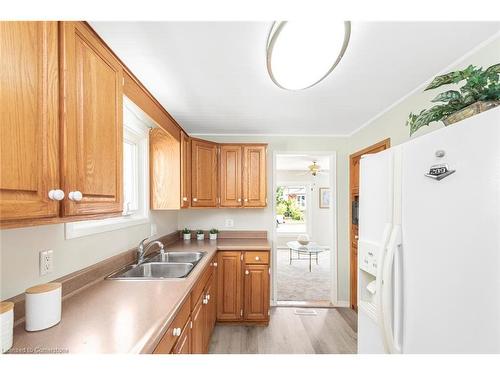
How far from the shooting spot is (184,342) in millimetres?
1288

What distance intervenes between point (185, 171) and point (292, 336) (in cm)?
211

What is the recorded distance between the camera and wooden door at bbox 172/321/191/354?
45.7 inches

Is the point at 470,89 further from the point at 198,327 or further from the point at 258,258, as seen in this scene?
the point at 258,258

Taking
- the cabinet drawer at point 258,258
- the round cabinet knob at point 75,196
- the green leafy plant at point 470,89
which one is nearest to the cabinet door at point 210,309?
the cabinet drawer at point 258,258

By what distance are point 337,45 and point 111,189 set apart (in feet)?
4.15

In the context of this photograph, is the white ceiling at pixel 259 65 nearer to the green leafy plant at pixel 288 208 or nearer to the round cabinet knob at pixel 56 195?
the round cabinet knob at pixel 56 195

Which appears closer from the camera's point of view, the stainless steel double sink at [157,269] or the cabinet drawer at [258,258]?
the stainless steel double sink at [157,269]

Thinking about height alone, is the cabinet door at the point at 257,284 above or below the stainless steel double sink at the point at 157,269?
below

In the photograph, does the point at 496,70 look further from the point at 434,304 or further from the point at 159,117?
the point at 159,117

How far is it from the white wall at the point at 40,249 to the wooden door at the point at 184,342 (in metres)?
0.71

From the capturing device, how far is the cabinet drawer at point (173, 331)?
952mm
